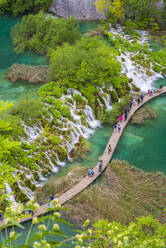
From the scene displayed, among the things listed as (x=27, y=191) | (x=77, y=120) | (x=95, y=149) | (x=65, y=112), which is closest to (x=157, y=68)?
(x=77, y=120)

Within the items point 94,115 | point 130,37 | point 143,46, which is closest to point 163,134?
point 94,115

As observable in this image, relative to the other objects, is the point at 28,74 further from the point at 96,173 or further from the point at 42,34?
the point at 96,173

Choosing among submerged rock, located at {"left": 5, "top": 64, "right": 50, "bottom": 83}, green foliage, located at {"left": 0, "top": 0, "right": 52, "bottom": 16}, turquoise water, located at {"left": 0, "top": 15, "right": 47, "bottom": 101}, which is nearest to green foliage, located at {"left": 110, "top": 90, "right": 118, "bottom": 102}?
submerged rock, located at {"left": 5, "top": 64, "right": 50, "bottom": 83}

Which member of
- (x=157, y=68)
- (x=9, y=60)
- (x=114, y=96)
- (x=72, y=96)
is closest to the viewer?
(x=72, y=96)

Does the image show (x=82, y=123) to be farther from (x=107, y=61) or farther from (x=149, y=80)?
(x=149, y=80)

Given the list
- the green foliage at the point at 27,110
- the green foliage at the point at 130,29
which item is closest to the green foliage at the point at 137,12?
the green foliage at the point at 130,29

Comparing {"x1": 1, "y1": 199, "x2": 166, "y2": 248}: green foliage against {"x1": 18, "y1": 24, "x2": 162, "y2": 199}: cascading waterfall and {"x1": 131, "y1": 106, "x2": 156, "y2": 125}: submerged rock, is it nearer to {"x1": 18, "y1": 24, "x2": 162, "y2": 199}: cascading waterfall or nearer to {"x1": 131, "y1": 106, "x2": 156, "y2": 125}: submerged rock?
{"x1": 18, "y1": 24, "x2": 162, "y2": 199}: cascading waterfall
